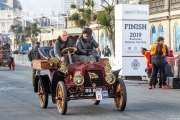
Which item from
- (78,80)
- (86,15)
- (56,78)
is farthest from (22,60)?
(78,80)

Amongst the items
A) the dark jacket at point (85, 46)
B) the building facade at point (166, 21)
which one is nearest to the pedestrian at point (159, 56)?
the dark jacket at point (85, 46)

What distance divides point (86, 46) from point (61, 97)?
1.55m

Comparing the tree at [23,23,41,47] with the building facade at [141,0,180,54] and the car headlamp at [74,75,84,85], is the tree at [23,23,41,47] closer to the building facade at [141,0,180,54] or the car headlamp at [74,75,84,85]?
the building facade at [141,0,180,54]

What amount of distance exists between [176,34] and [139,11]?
608 inches

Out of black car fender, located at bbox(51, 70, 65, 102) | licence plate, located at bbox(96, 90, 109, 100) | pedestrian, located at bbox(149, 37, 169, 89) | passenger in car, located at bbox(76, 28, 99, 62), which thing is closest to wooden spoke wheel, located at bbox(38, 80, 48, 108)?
black car fender, located at bbox(51, 70, 65, 102)

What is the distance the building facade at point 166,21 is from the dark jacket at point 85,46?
2782 cm

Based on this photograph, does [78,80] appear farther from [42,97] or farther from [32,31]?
[32,31]

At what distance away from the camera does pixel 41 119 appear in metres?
11.9

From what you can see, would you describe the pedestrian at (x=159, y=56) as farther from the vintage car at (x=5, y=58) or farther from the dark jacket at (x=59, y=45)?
the vintage car at (x=5, y=58)

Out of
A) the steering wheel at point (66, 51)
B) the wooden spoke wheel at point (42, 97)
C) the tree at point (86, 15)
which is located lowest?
the wooden spoke wheel at point (42, 97)

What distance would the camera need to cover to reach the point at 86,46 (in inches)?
530

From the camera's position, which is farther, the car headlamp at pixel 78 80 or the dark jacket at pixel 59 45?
the dark jacket at pixel 59 45

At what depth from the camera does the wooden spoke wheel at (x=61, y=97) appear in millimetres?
12203

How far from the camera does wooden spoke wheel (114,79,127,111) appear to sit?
12.5m
